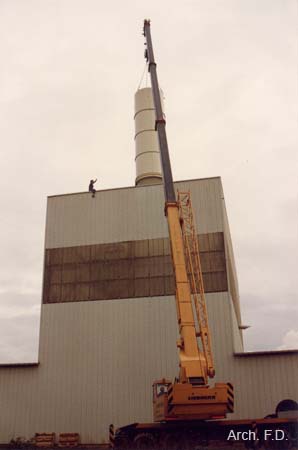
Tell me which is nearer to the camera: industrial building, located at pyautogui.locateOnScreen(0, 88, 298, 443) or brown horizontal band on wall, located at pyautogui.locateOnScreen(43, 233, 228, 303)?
industrial building, located at pyautogui.locateOnScreen(0, 88, 298, 443)

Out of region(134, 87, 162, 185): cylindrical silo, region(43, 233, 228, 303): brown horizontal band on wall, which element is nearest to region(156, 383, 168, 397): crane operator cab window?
region(43, 233, 228, 303): brown horizontal band on wall

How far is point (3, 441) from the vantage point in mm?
28656

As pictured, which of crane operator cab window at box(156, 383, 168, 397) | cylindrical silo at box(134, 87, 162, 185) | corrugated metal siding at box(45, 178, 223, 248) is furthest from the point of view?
cylindrical silo at box(134, 87, 162, 185)

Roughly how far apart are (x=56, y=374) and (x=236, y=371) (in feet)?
36.1

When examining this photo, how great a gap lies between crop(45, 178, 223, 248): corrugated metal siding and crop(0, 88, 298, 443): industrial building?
0.07m

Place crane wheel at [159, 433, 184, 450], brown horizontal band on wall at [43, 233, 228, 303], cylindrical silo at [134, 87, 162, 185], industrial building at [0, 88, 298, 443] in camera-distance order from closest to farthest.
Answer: crane wheel at [159, 433, 184, 450]
industrial building at [0, 88, 298, 443]
brown horizontal band on wall at [43, 233, 228, 303]
cylindrical silo at [134, 87, 162, 185]

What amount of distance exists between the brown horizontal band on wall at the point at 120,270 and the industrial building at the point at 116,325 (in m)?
0.07

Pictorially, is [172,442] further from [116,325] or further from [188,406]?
[116,325]

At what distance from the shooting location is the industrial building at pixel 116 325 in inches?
1107

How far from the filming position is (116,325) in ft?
99.7

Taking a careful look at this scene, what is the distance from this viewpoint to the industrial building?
28.1 meters

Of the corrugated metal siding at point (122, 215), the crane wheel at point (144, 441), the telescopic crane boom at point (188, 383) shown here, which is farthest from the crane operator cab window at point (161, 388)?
the corrugated metal siding at point (122, 215)

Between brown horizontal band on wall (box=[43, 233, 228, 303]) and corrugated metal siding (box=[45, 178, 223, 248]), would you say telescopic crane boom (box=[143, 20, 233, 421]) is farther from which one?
corrugated metal siding (box=[45, 178, 223, 248])

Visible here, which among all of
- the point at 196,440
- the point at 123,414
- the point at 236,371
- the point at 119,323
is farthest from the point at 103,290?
the point at 196,440
